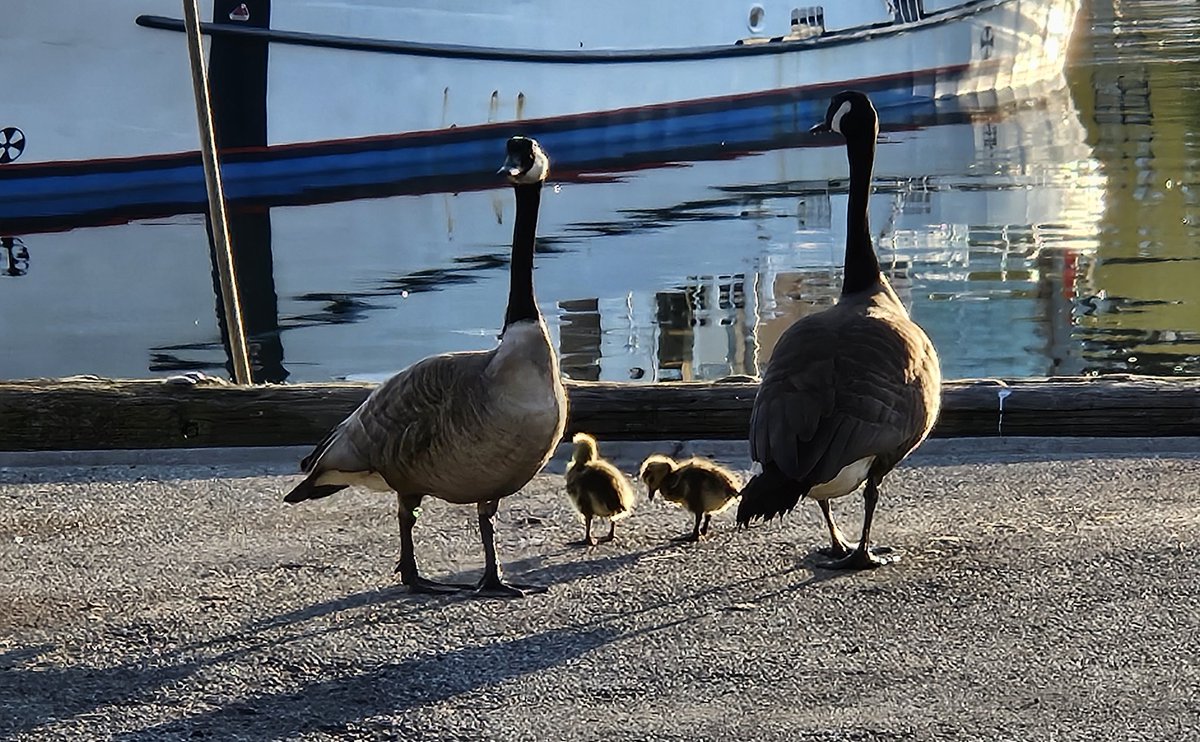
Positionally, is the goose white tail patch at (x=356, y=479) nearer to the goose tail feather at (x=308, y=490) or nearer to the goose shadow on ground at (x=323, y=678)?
the goose tail feather at (x=308, y=490)

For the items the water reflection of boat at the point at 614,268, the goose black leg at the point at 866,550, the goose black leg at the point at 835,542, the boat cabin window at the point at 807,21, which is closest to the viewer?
the goose black leg at the point at 866,550

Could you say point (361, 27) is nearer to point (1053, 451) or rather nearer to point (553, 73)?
point (553, 73)

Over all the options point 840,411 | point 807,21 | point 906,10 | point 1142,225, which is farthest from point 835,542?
point 906,10

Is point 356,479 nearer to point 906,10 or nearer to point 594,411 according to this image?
point 594,411

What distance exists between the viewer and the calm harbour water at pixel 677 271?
53.5 ft

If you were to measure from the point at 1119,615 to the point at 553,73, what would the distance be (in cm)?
2765

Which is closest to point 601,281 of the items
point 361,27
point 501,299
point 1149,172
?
point 501,299

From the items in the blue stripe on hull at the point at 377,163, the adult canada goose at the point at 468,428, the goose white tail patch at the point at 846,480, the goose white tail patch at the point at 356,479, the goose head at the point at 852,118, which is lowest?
the goose white tail patch at the point at 846,480

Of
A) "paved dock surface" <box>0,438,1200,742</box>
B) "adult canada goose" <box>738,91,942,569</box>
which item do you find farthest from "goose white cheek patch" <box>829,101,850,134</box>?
"paved dock surface" <box>0,438,1200,742</box>

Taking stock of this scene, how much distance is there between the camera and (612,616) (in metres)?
5.05

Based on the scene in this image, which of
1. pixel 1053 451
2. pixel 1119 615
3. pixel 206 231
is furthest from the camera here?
pixel 206 231

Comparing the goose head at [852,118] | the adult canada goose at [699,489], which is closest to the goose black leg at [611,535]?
the adult canada goose at [699,489]

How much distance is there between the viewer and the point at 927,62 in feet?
130

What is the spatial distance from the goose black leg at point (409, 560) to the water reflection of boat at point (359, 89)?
2305 cm
